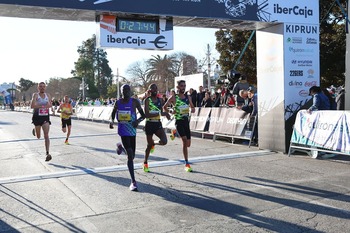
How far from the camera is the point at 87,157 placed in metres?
10.8

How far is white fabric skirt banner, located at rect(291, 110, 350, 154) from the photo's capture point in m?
8.80

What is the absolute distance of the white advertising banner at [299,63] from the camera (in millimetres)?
10938

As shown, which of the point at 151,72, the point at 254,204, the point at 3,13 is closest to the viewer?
the point at 254,204

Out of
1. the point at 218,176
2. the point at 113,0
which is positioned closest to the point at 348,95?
the point at 218,176

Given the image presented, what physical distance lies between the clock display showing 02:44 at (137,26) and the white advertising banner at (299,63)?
12.8 ft

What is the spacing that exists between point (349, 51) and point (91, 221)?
411 inches

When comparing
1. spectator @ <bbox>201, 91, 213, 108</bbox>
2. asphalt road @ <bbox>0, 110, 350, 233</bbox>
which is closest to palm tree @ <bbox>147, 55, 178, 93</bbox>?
spectator @ <bbox>201, 91, 213, 108</bbox>

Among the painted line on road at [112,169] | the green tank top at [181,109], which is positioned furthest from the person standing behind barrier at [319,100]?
the green tank top at [181,109]

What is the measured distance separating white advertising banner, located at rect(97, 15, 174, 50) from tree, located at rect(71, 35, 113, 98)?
91217mm

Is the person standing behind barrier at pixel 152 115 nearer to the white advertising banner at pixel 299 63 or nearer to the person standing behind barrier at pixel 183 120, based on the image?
the person standing behind barrier at pixel 183 120

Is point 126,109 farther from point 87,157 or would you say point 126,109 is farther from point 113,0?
point 87,157

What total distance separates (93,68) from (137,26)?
9682cm

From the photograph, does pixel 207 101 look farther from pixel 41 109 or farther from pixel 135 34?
pixel 41 109

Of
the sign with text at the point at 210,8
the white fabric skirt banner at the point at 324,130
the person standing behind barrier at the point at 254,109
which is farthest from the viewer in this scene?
the person standing behind barrier at the point at 254,109
